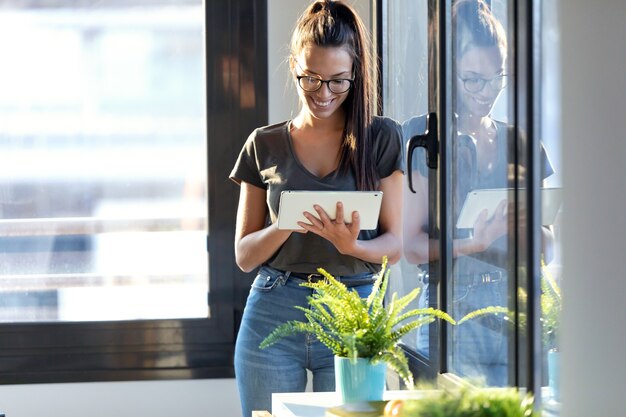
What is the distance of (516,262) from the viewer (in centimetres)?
202

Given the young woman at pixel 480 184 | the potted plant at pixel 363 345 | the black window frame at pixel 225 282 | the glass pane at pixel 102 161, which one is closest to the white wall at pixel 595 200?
the young woman at pixel 480 184

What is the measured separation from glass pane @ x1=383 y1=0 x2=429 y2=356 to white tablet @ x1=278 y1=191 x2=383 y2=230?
351 mm

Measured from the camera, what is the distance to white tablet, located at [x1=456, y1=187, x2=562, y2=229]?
6.12ft

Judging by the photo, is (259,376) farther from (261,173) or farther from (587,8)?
(587,8)

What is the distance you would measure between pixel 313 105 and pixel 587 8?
0.94m

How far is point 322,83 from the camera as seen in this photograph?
253 cm

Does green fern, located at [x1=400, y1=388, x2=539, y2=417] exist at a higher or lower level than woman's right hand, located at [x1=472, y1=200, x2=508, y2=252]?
lower

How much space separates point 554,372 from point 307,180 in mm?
928

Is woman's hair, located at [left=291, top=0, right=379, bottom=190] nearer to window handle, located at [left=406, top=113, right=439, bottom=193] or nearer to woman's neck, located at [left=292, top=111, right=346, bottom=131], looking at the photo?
woman's neck, located at [left=292, top=111, right=346, bottom=131]

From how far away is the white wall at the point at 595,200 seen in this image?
175 cm

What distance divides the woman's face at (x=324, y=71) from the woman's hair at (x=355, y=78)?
17 millimetres

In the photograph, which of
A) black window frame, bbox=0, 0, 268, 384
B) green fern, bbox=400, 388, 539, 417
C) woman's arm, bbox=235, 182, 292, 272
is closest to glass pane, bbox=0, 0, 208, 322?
black window frame, bbox=0, 0, 268, 384

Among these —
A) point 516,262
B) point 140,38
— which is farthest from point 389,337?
point 140,38

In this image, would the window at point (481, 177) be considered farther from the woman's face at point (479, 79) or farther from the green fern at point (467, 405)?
the green fern at point (467, 405)
